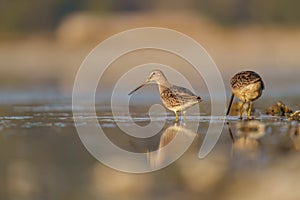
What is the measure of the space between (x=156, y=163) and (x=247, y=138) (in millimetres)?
1679

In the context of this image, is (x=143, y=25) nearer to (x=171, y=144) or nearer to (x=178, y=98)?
(x=178, y=98)

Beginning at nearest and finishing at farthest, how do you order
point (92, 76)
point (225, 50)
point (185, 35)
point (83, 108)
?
point (83, 108) → point (92, 76) → point (225, 50) → point (185, 35)

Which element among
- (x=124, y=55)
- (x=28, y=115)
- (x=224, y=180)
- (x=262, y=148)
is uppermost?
(x=124, y=55)

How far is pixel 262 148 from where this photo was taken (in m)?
9.22

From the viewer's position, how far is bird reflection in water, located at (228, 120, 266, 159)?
29.4ft

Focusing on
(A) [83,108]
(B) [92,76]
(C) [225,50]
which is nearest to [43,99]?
(A) [83,108]

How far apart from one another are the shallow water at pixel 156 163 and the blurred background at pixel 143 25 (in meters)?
15.7

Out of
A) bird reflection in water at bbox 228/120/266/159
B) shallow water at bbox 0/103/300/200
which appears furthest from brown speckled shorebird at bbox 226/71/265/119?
bird reflection in water at bbox 228/120/266/159

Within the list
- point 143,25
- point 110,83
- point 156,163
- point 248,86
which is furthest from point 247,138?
point 143,25

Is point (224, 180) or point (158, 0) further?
point (158, 0)

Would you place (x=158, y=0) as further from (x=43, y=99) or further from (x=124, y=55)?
(x=43, y=99)

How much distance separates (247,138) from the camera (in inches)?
393

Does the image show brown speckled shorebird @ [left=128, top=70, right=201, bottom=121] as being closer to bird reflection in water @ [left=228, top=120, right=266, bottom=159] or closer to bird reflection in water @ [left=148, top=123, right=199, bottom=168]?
bird reflection in water @ [left=148, top=123, right=199, bottom=168]

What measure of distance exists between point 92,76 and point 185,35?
13250 millimetres
